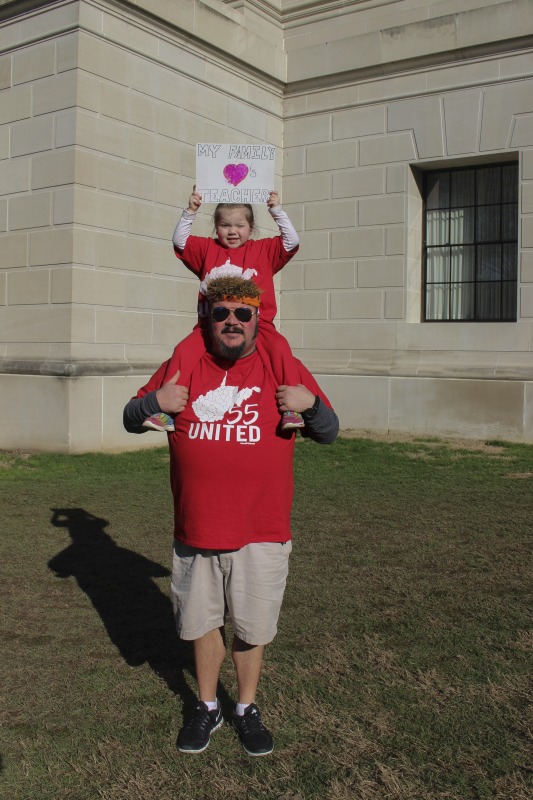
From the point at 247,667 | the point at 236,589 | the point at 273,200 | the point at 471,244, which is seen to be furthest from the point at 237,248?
the point at 471,244

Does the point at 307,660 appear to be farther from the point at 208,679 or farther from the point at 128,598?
the point at 128,598

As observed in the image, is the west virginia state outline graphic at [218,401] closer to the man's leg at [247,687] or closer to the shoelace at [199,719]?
the man's leg at [247,687]

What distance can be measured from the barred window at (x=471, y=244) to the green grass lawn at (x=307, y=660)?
5.36m

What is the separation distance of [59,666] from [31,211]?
8.02 metres

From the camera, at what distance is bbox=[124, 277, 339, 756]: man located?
3.48 m

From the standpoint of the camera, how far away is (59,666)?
4.27 m

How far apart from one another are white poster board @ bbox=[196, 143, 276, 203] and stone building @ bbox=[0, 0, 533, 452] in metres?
5.79

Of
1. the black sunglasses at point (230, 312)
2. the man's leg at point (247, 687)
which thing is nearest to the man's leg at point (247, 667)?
the man's leg at point (247, 687)

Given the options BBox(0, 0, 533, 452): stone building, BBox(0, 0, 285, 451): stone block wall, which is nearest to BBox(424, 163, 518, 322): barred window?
BBox(0, 0, 533, 452): stone building

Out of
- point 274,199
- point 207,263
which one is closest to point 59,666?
point 207,263

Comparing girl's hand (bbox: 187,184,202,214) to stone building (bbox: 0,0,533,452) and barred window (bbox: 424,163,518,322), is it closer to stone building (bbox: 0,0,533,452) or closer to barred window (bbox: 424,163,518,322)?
stone building (bbox: 0,0,533,452)

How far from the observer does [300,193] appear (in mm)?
13742

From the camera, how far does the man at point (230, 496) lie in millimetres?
3477

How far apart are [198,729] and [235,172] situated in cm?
Answer: 318
